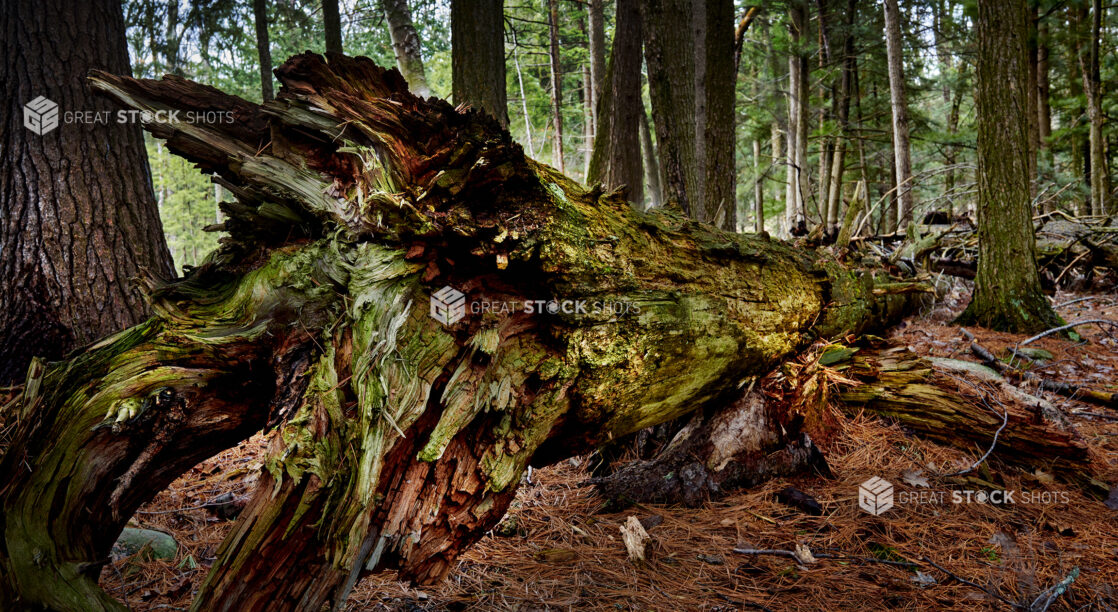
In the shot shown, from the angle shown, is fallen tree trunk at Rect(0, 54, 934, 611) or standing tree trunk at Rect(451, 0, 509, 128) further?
standing tree trunk at Rect(451, 0, 509, 128)

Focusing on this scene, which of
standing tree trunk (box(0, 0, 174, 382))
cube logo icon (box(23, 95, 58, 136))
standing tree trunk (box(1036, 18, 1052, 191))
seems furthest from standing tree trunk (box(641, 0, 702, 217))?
standing tree trunk (box(1036, 18, 1052, 191))

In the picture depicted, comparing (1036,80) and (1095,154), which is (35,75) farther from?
(1036,80)

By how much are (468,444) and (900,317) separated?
4.57 meters

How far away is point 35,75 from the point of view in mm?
3740

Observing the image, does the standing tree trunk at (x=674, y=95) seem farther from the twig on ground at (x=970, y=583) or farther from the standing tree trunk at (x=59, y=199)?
the standing tree trunk at (x=59, y=199)

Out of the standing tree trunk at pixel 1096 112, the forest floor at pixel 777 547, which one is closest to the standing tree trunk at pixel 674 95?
the forest floor at pixel 777 547

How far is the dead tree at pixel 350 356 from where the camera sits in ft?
5.75

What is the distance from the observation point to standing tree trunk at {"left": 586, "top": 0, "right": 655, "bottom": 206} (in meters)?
7.29

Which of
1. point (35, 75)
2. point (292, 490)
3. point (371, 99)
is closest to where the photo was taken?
point (292, 490)

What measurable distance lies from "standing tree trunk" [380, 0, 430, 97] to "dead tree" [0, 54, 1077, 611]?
20.2ft

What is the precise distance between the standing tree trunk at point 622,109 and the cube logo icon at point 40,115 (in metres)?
5.59

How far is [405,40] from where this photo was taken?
8289mm

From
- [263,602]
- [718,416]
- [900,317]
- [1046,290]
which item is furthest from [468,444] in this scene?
[1046,290]

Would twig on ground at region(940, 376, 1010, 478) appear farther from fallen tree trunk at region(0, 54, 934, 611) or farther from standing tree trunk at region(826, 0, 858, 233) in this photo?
standing tree trunk at region(826, 0, 858, 233)
